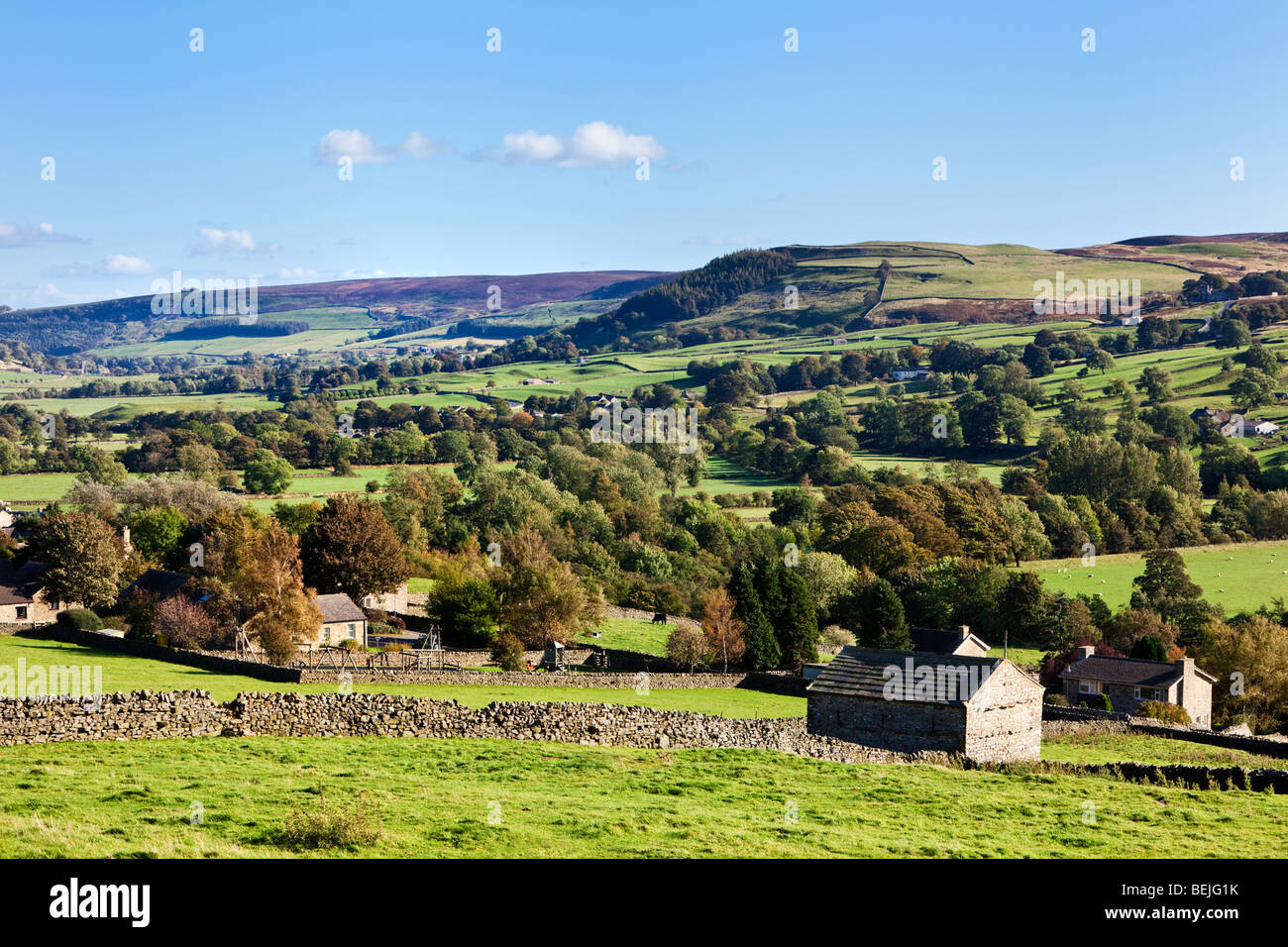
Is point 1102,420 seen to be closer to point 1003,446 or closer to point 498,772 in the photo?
point 1003,446

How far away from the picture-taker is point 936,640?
56.4 meters

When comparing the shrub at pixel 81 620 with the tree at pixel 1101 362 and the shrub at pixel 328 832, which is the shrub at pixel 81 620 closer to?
the shrub at pixel 328 832

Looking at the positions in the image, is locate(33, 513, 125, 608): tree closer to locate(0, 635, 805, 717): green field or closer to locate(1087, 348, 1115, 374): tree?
locate(0, 635, 805, 717): green field

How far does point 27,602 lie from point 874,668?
39.2 meters

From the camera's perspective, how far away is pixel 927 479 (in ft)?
368

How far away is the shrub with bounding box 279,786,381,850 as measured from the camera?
15617mm

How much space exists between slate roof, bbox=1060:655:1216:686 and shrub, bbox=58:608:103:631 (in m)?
43.1

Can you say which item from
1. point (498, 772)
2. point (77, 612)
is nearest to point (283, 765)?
point (498, 772)

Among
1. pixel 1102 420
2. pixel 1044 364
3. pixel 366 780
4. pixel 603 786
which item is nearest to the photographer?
pixel 366 780

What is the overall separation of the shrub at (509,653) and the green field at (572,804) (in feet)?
75.8

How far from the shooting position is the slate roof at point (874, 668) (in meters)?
35.2

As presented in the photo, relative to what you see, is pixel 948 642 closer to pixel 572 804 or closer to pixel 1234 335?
pixel 572 804
